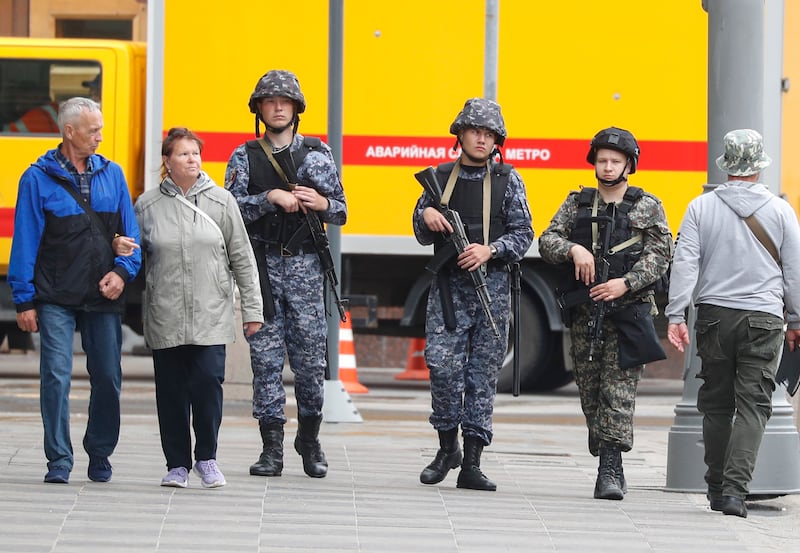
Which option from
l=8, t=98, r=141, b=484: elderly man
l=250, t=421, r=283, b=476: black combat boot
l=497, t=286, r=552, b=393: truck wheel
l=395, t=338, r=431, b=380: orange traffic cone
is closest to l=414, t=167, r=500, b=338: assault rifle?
l=250, t=421, r=283, b=476: black combat boot

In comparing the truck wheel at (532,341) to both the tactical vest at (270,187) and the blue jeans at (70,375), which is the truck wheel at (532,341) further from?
the blue jeans at (70,375)

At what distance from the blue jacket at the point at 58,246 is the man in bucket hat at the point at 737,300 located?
2.36m

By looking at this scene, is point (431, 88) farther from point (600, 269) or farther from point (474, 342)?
point (600, 269)

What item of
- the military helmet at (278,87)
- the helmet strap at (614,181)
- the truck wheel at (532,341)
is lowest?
the truck wheel at (532,341)

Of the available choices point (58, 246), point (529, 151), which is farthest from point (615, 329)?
point (529, 151)

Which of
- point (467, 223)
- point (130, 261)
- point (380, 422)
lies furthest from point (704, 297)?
point (380, 422)

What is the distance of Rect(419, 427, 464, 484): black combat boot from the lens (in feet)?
25.2

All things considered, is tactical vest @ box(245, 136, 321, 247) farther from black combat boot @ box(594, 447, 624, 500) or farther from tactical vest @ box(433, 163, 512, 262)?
black combat boot @ box(594, 447, 624, 500)

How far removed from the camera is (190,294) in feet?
23.3

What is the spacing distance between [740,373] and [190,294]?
2316 mm

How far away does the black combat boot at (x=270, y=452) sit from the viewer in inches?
303

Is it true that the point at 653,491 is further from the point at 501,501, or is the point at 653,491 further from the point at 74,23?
the point at 74,23

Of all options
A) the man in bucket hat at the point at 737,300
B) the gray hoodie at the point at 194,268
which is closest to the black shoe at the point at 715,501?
the man in bucket hat at the point at 737,300

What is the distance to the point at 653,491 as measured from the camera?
8.02 metres
